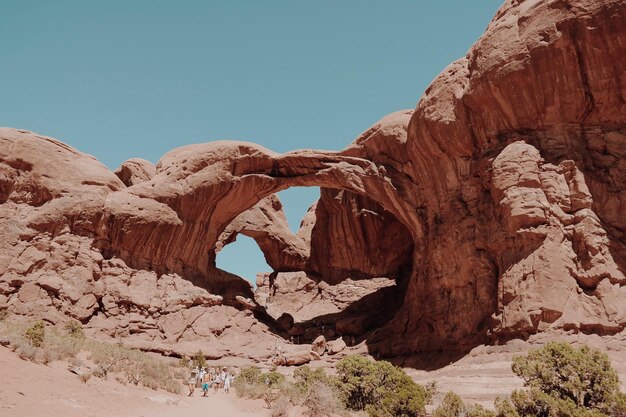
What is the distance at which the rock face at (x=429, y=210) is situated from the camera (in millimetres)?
18062

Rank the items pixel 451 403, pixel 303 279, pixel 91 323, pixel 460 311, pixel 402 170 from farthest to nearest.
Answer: pixel 303 279
pixel 402 170
pixel 91 323
pixel 460 311
pixel 451 403

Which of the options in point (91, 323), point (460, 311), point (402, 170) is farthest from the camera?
point (402, 170)

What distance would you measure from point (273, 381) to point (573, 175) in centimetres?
1300

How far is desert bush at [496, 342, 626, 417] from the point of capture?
9930 mm

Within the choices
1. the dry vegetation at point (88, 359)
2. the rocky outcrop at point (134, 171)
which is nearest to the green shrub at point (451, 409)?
the dry vegetation at point (88, 359)

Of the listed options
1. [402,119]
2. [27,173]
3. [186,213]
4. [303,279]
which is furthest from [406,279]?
[27,173]

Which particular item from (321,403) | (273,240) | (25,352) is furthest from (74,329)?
(273,240)

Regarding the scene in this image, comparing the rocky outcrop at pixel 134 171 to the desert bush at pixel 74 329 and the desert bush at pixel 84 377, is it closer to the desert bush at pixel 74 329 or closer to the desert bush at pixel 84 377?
the desert bush at pixel 74 329

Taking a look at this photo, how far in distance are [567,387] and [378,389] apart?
454 cm

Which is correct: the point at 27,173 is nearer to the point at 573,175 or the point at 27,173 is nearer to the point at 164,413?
the point at 164,413

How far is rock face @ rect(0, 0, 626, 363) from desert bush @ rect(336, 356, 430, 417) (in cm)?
616

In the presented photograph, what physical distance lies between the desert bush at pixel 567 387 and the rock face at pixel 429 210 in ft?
20.1

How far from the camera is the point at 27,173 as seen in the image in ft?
80.1

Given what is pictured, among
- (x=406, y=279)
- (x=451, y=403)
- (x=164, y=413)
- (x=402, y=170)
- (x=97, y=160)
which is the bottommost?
(x=164, y=413)
